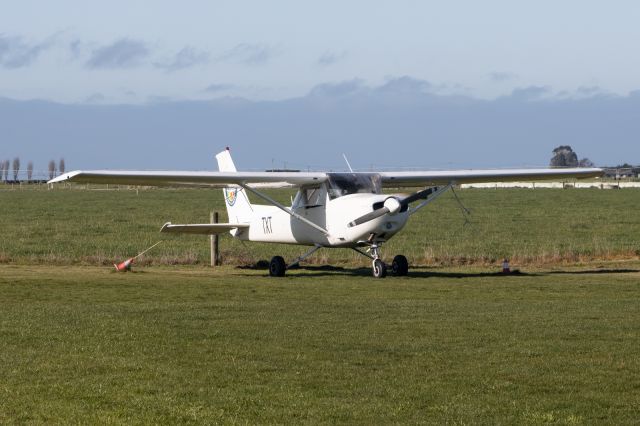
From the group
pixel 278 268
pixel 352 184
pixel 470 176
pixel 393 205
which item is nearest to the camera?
pixel 393 205

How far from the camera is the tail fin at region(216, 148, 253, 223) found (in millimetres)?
28914

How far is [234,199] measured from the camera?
2939cm

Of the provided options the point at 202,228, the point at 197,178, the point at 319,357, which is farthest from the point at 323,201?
the point at 319,357

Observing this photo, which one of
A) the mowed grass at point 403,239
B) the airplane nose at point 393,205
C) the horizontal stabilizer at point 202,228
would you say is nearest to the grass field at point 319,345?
the horizontal stabilizer at point 202,228

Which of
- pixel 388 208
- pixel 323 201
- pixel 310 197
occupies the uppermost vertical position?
pixel 310 197

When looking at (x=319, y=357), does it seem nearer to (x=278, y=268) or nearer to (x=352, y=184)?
(x=278, y=268)

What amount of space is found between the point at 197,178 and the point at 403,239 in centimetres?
1457

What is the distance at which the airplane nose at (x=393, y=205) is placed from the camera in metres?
23.7

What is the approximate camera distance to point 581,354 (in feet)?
38.9

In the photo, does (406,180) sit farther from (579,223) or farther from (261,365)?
(579,223)

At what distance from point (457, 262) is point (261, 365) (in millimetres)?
17868

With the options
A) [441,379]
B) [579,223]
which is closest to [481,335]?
[441,379]

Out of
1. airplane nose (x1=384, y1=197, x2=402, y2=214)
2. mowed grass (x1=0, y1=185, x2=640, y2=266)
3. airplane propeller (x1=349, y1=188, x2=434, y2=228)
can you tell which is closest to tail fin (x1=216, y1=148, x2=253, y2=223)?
mowed grass (x1=0, y1=185, x2=640, y2=266)

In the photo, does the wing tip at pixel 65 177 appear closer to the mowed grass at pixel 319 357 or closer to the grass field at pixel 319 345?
the grass field at pixel 319 345
